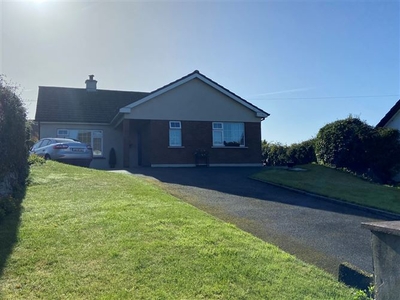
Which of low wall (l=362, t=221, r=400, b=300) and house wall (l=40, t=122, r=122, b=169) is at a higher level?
house wall (l=40, t=122, r=122, b=169)

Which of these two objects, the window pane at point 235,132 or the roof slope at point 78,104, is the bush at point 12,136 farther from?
the window pane at point 235,132

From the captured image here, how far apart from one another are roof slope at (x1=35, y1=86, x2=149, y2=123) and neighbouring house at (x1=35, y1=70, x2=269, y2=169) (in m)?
0.06

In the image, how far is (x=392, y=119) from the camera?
19.0 metres

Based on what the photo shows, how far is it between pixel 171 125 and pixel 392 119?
1175 centimetres

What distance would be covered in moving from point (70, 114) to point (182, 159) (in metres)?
8.06

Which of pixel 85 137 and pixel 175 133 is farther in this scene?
pixel 85 137

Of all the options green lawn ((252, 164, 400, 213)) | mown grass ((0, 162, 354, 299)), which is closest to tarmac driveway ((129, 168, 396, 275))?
mown grass ((0, 162, 354, 299))

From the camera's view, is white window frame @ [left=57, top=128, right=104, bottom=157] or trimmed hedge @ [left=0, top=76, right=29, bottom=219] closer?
trimmed hedge @ [left=0, top=76, right=29, bottom=219]

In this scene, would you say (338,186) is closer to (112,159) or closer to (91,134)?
(112,159)

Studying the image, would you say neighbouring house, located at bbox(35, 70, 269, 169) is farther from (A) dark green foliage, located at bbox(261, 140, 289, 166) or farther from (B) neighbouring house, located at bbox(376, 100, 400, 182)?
(B) neighbouring house, located at bbox(376, 100, 400, 182)

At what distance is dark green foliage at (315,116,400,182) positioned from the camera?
16.5 meters

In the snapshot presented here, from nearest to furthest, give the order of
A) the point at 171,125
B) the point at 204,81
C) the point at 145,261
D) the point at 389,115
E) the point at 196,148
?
the point at 145,261
the point at 389,115
the point at 171,125
the point at 196,148
the point at 204,81

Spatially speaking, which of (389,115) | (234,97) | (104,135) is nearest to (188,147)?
(234,97)

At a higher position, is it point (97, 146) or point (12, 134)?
point (97, 146)
